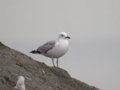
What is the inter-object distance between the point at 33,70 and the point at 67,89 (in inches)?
54.1

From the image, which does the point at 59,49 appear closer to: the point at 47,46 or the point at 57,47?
the point at 57,47

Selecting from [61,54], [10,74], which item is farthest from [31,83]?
[61,54]

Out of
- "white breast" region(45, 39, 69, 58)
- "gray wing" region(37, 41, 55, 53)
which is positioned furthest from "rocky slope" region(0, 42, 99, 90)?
"gray wing" region(37, 41, 55, 53)

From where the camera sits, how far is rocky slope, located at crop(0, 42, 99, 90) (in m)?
19.3

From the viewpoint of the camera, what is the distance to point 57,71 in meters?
22.1

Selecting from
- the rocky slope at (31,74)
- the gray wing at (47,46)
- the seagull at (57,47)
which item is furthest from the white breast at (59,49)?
the rocky slope at (31,74)

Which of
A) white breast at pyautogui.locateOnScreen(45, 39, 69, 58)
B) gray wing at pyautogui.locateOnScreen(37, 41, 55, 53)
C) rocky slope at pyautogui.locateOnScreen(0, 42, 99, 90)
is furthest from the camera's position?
gray wing at pyautogui.locateOnScreen(37, 41, 55, 53)

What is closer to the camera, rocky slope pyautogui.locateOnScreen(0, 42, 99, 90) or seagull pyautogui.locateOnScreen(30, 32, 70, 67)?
rocky slope pyautogui.locateOnScreen(0, 42, 99, 90)

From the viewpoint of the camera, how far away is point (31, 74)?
20.5m

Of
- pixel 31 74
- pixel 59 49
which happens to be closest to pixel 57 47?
pixel 59 49

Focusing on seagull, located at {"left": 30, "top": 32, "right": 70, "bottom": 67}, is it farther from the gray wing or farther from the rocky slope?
the rocky slope

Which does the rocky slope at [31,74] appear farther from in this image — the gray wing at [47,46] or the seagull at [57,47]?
the gray wing at [47,46]

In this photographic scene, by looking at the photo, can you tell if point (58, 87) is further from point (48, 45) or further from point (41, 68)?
point (48, 45)

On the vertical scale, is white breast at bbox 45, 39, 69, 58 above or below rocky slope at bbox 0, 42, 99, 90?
above
